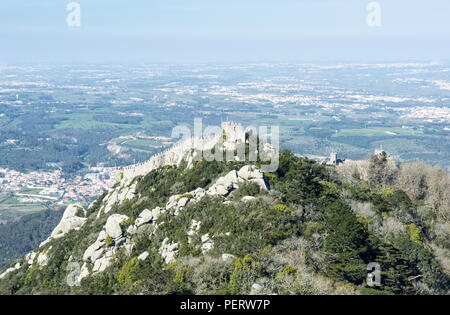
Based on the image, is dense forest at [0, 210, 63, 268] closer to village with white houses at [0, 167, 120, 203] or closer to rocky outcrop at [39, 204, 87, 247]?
village with white houses at [0, 167, 120, 203]

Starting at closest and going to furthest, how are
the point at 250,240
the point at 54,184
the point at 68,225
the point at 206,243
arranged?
the point at 250,240 < the point at 206,243 < the point at 68,225 < the point at 54,184

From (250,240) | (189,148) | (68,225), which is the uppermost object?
(189,148)

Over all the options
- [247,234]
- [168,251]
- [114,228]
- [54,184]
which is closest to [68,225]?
[114,228]

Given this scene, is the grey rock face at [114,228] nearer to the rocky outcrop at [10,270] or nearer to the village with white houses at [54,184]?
the rocky outcrop at [10,270]

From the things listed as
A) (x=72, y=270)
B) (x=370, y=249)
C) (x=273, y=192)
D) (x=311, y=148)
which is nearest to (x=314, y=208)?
(x=273, y=192)

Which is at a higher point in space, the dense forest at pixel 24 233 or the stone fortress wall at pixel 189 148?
the stone fortress wall at pixel 189 148

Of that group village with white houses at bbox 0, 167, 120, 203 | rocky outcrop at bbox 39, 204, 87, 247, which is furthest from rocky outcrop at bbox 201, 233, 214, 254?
village with white houses at bbox 0, 167, 120, 203

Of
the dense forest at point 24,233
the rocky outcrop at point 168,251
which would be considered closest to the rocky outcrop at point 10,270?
the rocky outcrop at point 168,251

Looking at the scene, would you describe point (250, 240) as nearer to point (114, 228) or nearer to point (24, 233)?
point (114, 228)

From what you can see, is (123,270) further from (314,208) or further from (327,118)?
(327,118)

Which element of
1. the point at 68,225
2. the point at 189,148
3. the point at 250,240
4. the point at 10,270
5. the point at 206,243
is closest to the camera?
the point at 250,240

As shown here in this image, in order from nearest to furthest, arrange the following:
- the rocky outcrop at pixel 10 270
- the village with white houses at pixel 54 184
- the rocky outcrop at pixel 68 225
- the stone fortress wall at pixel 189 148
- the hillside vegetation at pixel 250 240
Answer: the hillside vegetation at pixel 250 240 → the rocky outcrop at pixel 10 270 → the rocky outcrop at pixel 68 225 → the stone fortress wall at pixel 189 148 → the village with white houses at pixel 54 184
